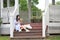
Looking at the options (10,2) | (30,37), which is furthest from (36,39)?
(10,2)

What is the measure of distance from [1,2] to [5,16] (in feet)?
3.25

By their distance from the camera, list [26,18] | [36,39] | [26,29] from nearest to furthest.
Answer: [36,39]
[26,29]
[26,18]

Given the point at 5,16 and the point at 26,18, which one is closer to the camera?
the point at 5,16

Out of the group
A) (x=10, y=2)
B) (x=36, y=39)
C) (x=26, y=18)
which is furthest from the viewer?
(x=26, y=18)

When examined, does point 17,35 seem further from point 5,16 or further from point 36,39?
point 5,16

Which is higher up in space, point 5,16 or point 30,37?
point 5,16

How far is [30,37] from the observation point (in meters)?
12.2

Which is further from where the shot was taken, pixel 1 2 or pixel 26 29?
pixel 1 2

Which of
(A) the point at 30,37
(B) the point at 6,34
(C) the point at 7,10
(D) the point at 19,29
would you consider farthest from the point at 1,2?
(A) the point at 30,37

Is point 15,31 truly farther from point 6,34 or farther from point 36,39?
point 6,34

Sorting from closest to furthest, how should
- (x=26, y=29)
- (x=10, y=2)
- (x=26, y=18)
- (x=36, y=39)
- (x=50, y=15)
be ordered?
(x=36, y=39)
(x=26, y=29)
(x=50, y=15)
(x=10, y=2)
(x=26, y=18)

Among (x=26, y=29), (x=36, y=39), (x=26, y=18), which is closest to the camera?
(x=36, y=39)


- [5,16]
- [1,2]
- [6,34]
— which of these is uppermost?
[1,2]

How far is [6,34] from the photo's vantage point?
1496 centimetres
